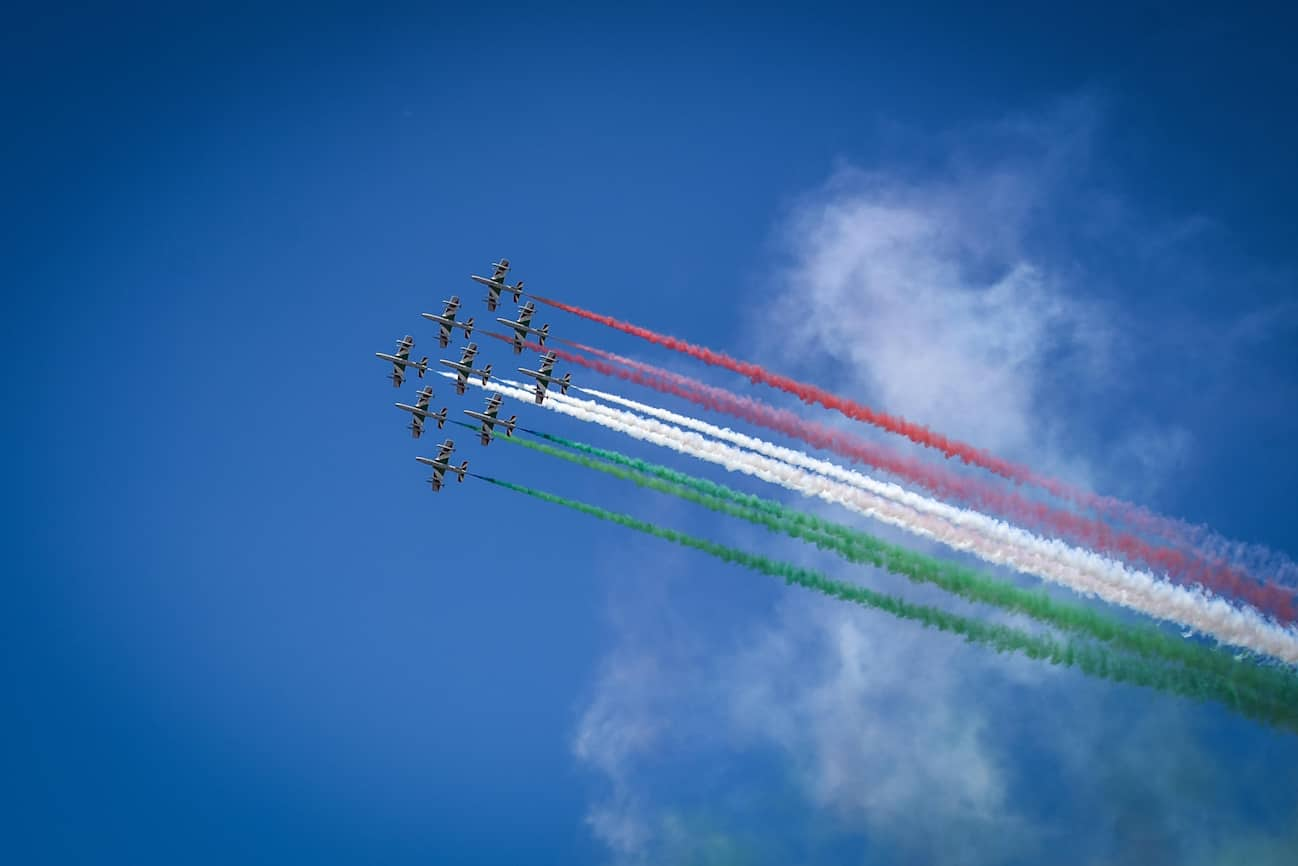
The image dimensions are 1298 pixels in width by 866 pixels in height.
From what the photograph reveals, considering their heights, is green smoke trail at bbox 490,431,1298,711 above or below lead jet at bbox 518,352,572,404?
below

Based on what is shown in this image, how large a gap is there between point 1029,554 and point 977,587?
8.09 feet

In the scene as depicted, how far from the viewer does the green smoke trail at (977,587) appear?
52188 millimetres

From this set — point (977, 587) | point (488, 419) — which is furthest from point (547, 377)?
point (977, 587)

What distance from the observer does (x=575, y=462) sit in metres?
62.6

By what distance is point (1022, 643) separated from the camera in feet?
180

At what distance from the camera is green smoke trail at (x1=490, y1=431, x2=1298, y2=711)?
52.2 metres

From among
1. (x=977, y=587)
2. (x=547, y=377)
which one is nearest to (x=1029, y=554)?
(x=977, y=587)

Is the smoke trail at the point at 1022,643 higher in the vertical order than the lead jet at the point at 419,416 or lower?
lower

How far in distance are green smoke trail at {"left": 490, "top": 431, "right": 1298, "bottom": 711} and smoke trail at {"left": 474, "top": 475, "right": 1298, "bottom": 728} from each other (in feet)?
1.49

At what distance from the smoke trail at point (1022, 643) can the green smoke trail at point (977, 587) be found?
0.45 meters

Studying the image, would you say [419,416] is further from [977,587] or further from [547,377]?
[977,587]

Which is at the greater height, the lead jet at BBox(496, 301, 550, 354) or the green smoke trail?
the lead jet at BBox(496, 301, 550, 354)

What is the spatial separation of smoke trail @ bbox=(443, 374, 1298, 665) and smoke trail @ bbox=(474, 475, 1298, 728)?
2.08m

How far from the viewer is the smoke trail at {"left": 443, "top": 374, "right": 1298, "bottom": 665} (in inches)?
2029
